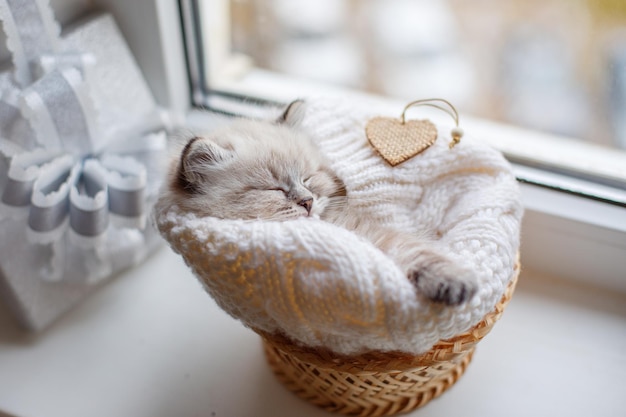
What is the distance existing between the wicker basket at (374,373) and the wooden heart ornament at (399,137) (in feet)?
0.67

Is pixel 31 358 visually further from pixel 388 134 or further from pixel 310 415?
pixel 388 134

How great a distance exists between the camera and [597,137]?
3.20 ft

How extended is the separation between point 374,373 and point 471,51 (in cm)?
67

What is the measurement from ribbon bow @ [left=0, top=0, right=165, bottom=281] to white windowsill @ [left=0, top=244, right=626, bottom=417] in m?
0.11

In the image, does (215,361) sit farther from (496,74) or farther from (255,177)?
(496,74)

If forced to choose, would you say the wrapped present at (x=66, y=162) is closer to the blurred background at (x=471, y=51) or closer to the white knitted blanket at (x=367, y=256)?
the white knitted blanket at (x=367, y=256)

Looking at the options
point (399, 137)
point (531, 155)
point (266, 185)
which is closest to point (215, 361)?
point (266, 185)

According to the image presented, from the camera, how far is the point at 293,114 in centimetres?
82

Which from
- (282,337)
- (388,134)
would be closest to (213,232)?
(282,337)

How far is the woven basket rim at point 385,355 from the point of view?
0.63 meters

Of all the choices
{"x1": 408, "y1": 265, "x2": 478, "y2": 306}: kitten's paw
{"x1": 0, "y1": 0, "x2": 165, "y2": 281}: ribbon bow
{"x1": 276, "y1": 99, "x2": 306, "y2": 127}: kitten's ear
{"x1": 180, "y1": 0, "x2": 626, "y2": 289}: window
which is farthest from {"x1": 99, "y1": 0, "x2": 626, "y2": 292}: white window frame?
{"x1": 408, "y1": 265, "x2": 478, "y2": 306}: kitten's paw

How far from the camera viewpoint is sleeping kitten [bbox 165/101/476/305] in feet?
2.30

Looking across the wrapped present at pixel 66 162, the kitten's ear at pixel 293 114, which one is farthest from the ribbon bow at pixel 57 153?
the kitten's ear at pixel 293 114

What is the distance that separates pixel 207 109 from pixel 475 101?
0.50m
